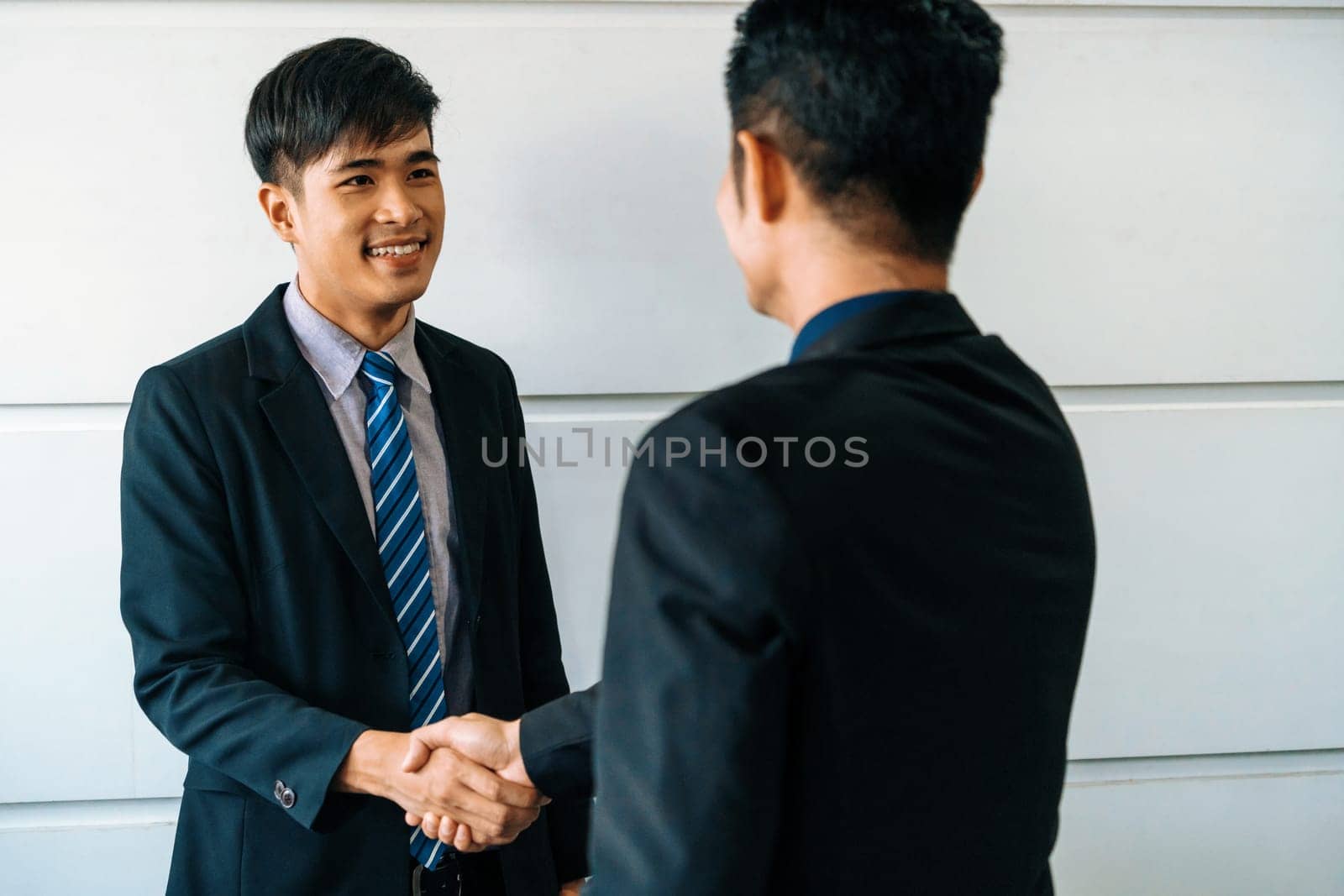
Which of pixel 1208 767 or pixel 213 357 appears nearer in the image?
pixel 213 357

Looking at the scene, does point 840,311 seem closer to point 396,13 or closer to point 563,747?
point 563,747

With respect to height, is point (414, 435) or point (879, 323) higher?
point (879, 323)

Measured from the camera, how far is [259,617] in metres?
1.34

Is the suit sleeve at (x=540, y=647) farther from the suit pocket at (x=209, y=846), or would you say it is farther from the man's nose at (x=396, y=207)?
the suit pocket at (x=209, y=846)

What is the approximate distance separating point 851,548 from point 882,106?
12.5 inches

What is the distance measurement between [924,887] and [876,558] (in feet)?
0.85

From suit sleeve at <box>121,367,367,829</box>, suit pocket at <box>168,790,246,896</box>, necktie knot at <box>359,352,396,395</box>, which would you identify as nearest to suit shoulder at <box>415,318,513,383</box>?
necktie knot at <box>359,352,396,395</box>

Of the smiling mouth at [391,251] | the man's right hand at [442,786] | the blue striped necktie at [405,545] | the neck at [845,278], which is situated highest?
the smiling mouth at [391,251]

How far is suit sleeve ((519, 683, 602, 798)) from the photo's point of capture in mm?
1188

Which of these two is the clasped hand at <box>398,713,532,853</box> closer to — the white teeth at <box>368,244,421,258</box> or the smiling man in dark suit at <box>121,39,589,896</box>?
the smiling man in dark suit at <box>121,39,589,896</box>

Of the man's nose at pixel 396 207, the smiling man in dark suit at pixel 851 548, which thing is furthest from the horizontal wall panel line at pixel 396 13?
the smiling man in dark suit at pixel 851 548

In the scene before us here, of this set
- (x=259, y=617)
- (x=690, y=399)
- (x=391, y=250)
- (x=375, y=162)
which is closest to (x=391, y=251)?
(x=391, y=250)

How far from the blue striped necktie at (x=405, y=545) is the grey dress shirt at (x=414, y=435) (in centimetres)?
2

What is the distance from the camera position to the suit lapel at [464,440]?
1429 millimetres
